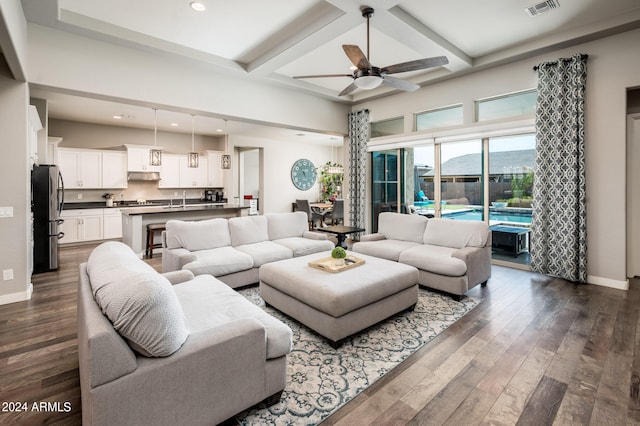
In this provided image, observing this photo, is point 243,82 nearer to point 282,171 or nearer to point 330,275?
point 330,275

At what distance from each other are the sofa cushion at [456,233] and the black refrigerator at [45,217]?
5465mm

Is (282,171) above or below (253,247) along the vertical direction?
above

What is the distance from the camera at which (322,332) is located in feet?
8.45

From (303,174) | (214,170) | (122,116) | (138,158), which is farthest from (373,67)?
(303,174)

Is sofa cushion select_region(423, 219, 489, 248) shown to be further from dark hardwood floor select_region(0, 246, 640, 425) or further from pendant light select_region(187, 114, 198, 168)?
pendant light select_region(187, 114, 198, 168)

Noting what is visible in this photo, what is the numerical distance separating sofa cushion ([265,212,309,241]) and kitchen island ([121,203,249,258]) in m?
1.91

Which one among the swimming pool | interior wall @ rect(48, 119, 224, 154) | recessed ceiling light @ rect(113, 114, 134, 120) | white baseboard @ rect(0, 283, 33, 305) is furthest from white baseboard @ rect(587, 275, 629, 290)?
interior wall @ rect(48, 119, 224, 154)

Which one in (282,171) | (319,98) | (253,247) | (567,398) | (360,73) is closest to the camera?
(567,398)

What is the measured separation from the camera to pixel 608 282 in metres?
4.05

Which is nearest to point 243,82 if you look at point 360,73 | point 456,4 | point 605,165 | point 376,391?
point 360,73

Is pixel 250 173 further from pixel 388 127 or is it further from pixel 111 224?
pixel 388 127

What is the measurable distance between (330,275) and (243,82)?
3836 millimetres

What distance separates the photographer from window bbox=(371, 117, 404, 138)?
6371 millimetres

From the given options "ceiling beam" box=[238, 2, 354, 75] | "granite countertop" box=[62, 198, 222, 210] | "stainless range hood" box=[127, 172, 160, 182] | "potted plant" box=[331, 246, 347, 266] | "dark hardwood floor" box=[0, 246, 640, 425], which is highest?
"ceiling beam" box=[238, 2, 354, 75]
